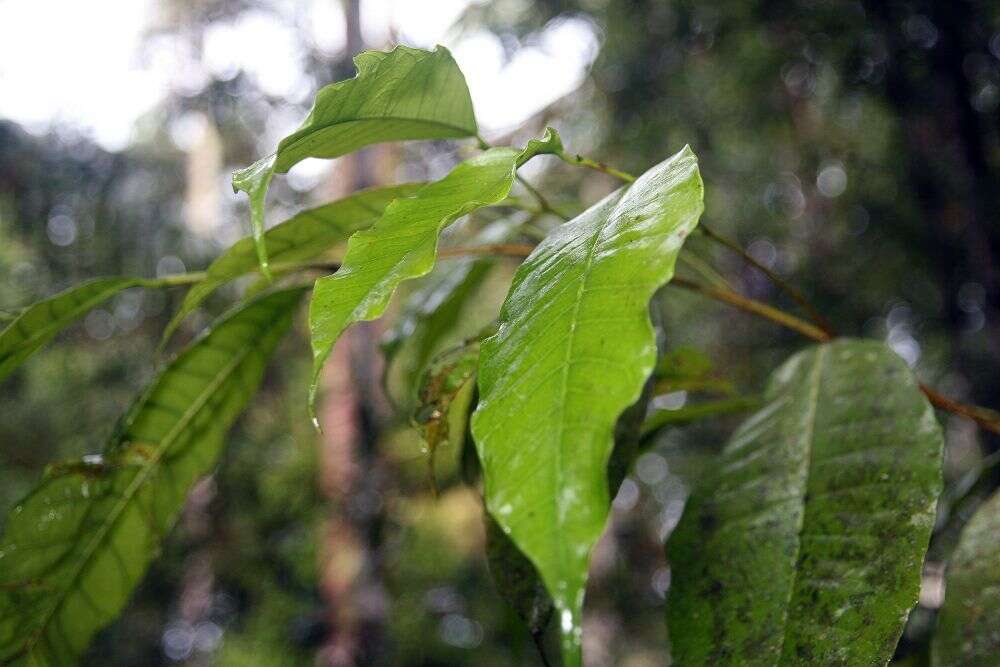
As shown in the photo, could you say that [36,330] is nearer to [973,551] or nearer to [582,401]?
Result: [582,401]

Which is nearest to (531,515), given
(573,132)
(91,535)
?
(91,535)

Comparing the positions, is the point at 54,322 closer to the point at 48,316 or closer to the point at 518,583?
the point at 48,316

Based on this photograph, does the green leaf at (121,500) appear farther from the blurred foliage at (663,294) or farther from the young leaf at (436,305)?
the blurred foliage at (663,294)

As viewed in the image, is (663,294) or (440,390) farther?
(663,294)

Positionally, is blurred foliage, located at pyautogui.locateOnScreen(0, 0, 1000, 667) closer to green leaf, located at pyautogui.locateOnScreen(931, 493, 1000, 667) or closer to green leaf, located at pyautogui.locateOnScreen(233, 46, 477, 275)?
green leaf, located at pyautogui.locateOnScreen(931, 493, 1000, 667)

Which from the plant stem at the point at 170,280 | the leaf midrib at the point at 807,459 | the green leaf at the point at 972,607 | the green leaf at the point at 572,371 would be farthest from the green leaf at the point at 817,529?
the plant stem at the point at 170,280

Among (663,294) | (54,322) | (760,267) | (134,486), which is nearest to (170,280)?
(54,322)

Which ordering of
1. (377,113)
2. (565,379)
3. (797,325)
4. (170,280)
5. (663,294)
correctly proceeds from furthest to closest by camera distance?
(663,294) → (797,325) → (170,280) → (377,113) → (565,379)
